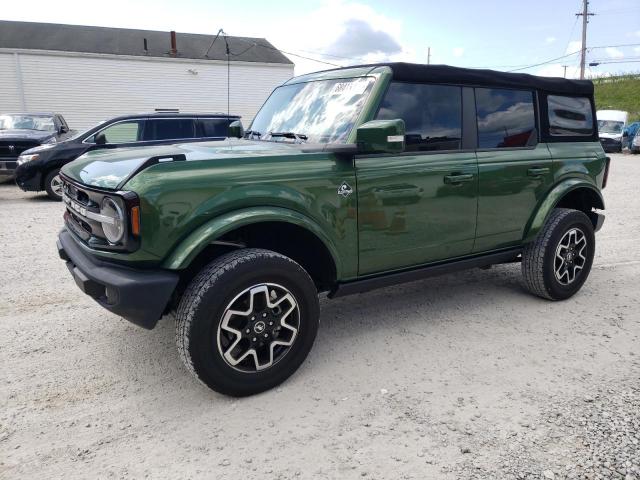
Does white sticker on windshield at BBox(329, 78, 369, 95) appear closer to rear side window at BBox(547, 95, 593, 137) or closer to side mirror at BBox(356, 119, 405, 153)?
side mirror at BBox(356, 119, 405, 153)

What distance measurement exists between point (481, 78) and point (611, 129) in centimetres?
2755

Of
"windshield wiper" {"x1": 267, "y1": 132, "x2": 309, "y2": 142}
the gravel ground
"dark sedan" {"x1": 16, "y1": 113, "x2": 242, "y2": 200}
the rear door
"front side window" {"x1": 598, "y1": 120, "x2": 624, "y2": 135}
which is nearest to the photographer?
the gravel ground

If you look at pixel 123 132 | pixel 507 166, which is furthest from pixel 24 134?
pixel 507 166

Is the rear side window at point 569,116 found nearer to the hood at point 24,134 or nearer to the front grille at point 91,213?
the front grille at point 91,213

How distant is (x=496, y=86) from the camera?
4047 millimetres

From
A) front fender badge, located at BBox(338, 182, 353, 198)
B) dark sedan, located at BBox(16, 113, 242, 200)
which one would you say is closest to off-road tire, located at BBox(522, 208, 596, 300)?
front fender badge, located at BBox(338, 182, 353, 198)

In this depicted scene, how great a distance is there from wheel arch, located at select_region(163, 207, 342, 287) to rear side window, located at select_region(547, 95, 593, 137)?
2.55 meters

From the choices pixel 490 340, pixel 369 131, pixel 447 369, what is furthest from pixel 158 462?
pixel 490 340

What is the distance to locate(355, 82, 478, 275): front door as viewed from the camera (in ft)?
10.9

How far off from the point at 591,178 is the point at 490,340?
2.05 metres

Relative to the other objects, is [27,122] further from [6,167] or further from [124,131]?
[124,131]

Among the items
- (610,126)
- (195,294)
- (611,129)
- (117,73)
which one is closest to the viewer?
(195,294)

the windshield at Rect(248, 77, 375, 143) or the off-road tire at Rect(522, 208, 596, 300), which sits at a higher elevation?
the windshield at Rect(248, 77, 375, 143)

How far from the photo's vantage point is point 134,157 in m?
3.04
